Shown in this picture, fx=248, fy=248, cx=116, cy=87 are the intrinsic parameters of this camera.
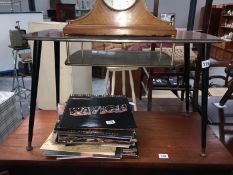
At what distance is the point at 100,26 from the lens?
2.98ft

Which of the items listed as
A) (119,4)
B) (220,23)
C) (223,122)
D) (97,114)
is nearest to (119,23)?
(119,4)

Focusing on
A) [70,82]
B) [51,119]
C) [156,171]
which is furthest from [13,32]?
[156,171]

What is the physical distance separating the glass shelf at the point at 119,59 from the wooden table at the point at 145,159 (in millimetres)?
334

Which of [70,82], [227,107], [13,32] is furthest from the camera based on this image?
[13,32]

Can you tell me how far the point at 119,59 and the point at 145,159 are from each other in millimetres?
434

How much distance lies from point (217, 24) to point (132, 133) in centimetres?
712

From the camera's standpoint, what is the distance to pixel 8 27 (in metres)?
4.48

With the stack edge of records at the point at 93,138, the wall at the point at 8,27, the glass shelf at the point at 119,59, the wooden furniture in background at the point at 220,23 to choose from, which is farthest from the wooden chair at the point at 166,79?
the wooden furniture in background at the point at 220,23

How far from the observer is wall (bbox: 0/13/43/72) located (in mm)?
4461

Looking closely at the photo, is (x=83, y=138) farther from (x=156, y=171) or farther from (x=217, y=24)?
(x=217, y=24)

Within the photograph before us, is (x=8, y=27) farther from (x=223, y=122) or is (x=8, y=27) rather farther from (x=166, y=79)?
(x=223, y=122)

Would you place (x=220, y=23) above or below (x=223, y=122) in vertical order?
above

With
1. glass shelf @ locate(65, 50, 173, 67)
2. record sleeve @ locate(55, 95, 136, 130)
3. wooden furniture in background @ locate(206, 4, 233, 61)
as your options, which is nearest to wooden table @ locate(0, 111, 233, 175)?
record sleeve @ locate(55, 95, 136, 130)

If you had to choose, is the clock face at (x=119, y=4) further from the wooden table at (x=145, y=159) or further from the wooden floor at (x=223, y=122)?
the wooden floor at (x=223, y=122)
